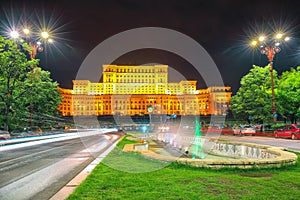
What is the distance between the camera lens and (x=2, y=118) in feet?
80.5

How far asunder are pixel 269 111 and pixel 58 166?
3355 centimetres

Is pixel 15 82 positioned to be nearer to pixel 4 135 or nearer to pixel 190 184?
pixel 4 135

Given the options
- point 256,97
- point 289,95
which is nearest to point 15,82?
point 256,97

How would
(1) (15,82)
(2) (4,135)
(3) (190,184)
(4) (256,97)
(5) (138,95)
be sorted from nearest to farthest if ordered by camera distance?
(3) (190,184), (2) (4,135), (1) (15,82), (4) (256,97), (5) (138,95)

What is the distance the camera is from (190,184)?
21.3 feet

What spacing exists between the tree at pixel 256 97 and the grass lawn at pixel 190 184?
31186mm

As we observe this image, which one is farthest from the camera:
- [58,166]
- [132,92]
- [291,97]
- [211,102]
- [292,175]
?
[132,92]

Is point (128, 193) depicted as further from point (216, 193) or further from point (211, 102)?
point (211, 102)

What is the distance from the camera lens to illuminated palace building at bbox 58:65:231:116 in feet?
471

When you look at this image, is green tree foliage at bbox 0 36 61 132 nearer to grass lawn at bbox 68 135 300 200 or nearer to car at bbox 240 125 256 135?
grass lawn at bbox 68 135 300 200

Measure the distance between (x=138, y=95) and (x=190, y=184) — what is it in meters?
141

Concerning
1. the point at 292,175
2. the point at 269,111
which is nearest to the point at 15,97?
the point at 292,175

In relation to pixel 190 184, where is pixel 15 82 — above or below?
above

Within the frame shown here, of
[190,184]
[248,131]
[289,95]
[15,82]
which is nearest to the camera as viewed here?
[190,184]
